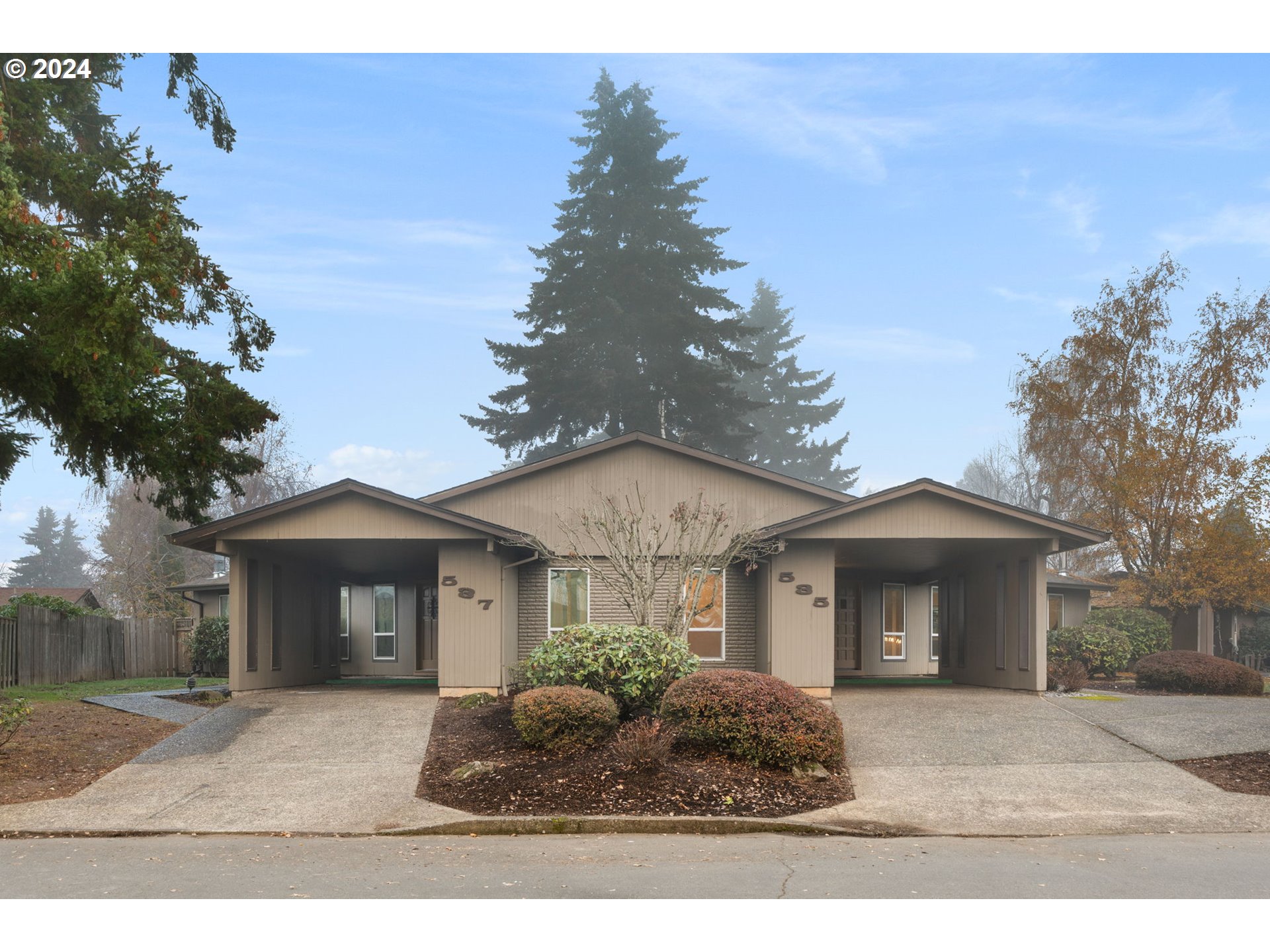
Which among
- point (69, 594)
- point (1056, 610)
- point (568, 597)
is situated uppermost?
point (568, 597)

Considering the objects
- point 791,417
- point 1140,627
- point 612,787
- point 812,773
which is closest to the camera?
point 612,787

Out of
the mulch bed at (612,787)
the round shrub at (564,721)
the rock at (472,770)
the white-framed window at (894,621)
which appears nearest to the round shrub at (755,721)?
the mulch bed at (612,787)

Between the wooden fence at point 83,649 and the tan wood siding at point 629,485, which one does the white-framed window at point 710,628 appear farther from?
the wooden fence at point 83,649

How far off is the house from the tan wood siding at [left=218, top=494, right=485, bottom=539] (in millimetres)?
24

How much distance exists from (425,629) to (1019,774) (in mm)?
15290

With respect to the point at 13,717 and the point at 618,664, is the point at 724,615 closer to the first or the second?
the point at 618,664

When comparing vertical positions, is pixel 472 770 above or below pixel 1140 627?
below

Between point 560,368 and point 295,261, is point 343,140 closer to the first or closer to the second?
point 295,261

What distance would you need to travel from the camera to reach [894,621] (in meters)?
25.1

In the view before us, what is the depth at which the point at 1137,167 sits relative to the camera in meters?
18.5

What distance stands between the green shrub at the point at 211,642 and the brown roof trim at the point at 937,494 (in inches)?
535

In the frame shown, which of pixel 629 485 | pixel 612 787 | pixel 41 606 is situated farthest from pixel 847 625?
pixel 41 606

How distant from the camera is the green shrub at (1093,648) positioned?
24703 mm

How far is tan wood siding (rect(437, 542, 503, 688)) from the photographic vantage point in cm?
1803
